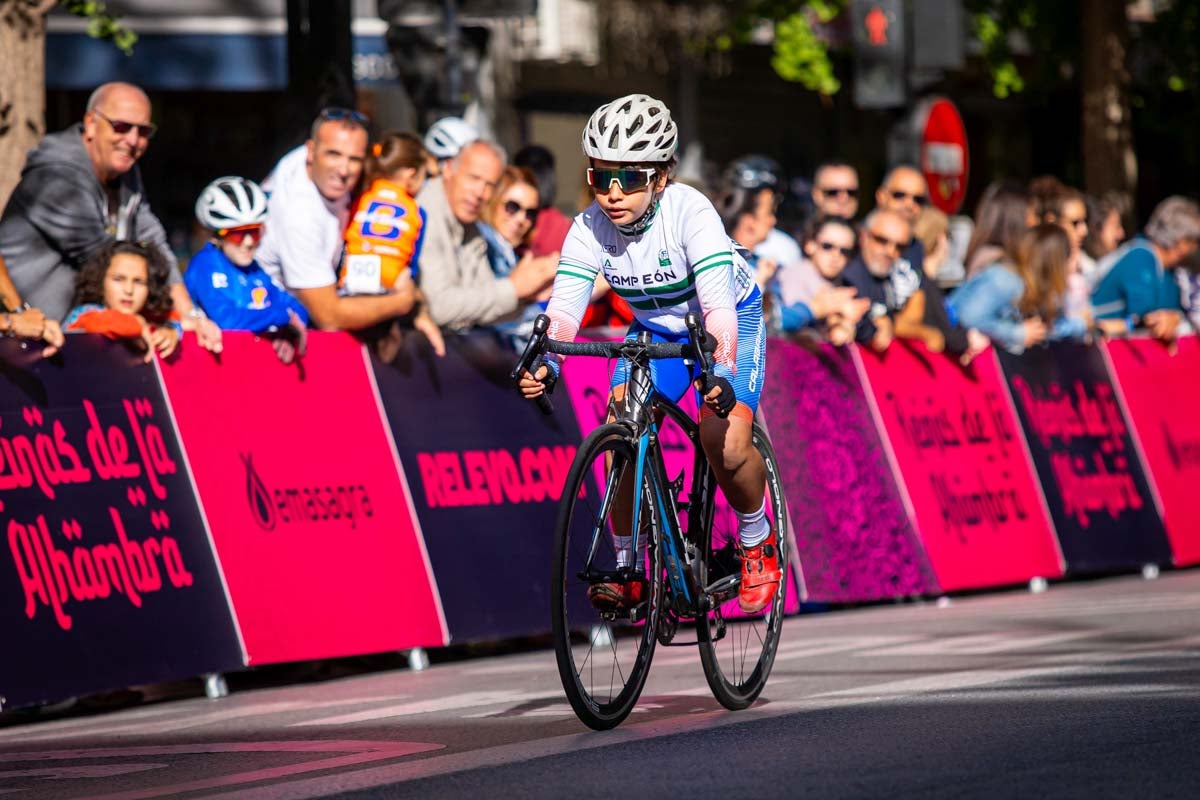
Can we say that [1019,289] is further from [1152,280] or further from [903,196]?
[1152,280]

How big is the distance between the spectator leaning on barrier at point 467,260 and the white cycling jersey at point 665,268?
324 centimetres

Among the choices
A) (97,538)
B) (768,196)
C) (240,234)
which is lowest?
(97,538)

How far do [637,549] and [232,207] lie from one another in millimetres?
3418

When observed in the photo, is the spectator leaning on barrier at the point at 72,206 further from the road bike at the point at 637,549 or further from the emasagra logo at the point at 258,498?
the road bike at the point at 637,549

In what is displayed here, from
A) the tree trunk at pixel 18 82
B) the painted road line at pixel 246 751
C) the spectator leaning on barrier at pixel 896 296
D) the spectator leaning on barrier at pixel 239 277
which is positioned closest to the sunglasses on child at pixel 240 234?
the spectator leaning on barrier at pixel 239 277

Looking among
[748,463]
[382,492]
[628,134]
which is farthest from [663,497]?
[382,492]

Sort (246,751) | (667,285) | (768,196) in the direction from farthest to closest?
(768,196), (667,285), (246,751)

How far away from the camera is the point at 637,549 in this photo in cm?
851

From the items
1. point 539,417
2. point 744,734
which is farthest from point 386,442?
point 744,734

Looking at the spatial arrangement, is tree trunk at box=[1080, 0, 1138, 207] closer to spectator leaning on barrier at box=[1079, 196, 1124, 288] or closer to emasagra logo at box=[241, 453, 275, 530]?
spectator leaning on barrier at box=[1079, 196, 1124, 288]

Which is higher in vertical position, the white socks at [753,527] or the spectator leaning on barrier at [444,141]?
the spectator leaning on barrier at [444,141]

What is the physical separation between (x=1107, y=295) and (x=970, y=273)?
1.82 meters

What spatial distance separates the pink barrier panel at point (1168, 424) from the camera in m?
16.1

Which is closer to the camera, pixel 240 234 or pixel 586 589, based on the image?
pixel 586 589
